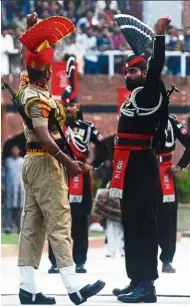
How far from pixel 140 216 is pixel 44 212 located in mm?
820

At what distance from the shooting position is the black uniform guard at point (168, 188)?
14273mm

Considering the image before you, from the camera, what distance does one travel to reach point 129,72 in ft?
35.9

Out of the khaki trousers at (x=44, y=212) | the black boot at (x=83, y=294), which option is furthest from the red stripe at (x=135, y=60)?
the black boot at (x=83, y=294)

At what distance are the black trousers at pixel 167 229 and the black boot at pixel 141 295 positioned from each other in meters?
3.51

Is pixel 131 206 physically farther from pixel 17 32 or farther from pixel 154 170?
pixel 17 32

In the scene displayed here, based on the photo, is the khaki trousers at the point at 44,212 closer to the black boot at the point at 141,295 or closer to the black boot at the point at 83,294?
the black boot at the point at 83,294

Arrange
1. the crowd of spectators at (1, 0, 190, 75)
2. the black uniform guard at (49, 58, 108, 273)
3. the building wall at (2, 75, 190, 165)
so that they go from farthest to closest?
the building wall at (2, 75, 190, 165) < the crowd of spectators at (1, 0, 190, 75) < the black uniform guard at (49, 58, 108, 273)

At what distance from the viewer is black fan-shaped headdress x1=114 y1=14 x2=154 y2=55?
10.8 m

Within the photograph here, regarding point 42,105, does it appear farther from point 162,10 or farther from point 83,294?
point 162,10

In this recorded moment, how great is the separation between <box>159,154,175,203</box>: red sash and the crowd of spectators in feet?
54.7

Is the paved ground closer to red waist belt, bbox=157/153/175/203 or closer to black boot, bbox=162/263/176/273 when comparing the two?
black boot, bbox=162/263/176/273

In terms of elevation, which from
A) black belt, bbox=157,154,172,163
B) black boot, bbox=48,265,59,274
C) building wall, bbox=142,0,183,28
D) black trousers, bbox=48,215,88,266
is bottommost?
black boot, bbox=48,265,59,274

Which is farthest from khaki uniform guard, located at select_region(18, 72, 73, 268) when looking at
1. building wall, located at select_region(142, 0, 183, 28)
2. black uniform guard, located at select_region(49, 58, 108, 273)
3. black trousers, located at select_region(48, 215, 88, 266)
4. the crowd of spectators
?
the crowd of spectators

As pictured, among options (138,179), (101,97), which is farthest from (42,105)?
(101,97)
